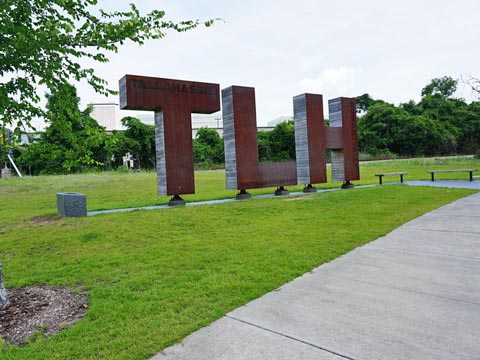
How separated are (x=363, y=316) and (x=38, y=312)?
3.34m

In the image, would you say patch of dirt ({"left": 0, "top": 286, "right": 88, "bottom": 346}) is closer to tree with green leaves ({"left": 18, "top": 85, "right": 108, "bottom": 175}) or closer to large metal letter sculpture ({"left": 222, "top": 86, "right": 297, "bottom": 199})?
tree with green leaves ({"left": 18, "top": 85, "right": 108, "bottom": 175})

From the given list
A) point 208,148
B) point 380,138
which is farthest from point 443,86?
point 208,148

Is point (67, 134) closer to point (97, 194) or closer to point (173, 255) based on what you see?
point (173, 255)

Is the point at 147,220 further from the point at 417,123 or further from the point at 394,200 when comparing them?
the point at 417,123

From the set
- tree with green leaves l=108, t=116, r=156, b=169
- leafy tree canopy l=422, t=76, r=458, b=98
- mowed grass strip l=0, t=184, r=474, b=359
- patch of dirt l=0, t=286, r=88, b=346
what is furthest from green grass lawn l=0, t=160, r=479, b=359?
leafy tree canopy l=422, t=76, r=458, b=98

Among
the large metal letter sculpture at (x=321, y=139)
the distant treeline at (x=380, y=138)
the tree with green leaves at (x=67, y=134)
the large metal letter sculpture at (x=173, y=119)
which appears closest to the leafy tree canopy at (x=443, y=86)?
the distant treeline at (x=380, y=138)

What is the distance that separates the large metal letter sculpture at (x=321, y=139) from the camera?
12.9 metres

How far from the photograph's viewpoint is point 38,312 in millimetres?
3939

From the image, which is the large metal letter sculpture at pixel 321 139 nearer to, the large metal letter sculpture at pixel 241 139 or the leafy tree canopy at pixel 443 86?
the large metal letter sculpture at pixel 241 139

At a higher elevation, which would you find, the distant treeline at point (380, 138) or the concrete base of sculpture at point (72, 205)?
the distant treeline at point (380, 138)

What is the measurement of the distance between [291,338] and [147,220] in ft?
20.0

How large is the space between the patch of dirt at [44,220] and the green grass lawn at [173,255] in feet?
0.32

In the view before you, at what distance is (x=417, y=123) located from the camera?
45.9 meters

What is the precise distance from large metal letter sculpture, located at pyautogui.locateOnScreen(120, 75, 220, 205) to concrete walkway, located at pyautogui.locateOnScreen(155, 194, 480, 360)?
248 inches
